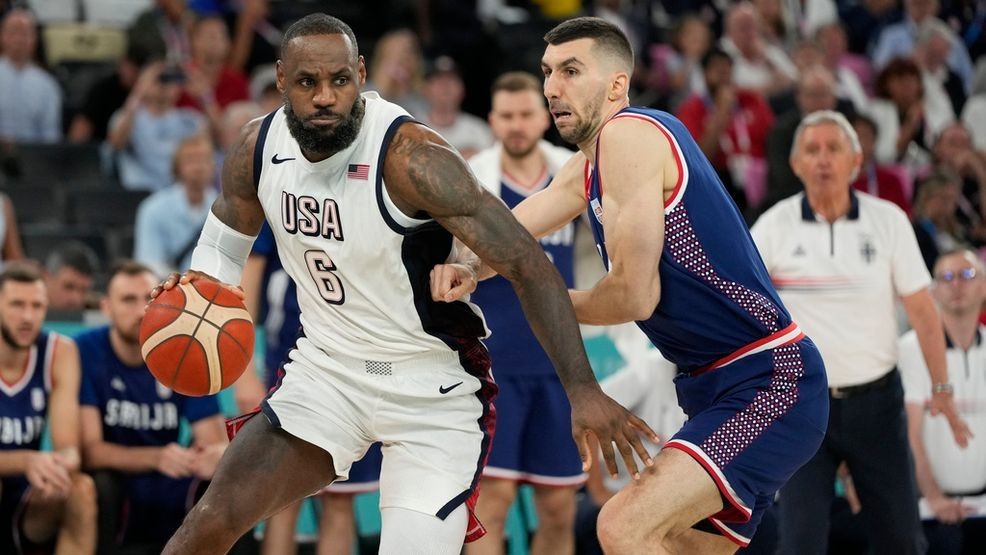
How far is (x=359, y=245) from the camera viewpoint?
4836 mm

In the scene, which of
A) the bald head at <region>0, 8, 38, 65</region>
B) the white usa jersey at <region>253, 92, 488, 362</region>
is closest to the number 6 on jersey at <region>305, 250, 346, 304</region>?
the white usa jersey at <region>253, 92, 488, 362</region>

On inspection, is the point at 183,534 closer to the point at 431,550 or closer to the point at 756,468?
the point at 431,550

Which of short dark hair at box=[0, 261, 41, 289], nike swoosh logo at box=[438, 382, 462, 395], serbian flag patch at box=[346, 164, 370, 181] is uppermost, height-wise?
serbian flag patch at box=[346, 164, 370, 181]

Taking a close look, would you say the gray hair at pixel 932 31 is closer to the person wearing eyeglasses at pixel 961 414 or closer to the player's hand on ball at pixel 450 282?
the person wearing eyeglasses at pixel 961 414

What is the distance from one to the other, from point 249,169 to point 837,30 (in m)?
9.49

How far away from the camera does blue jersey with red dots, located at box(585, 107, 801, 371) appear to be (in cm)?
476

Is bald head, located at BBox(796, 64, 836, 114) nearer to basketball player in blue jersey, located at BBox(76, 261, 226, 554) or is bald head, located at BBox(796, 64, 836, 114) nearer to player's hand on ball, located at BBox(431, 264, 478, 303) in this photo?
basketball player in blue jersey, located at BBox(76, 261, 226, 554)

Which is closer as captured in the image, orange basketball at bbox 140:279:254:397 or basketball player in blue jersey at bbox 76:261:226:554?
orange basketball at bbox 140:279:254:397

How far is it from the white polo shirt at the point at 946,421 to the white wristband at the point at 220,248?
4.33 metres

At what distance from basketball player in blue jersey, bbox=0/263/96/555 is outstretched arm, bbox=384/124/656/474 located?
320 cm

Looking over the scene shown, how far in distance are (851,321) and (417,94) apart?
571cm

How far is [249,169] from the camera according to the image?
5.07 meters

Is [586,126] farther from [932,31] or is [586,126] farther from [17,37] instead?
[932,31]

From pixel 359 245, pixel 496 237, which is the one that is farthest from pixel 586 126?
pixel 359 245
